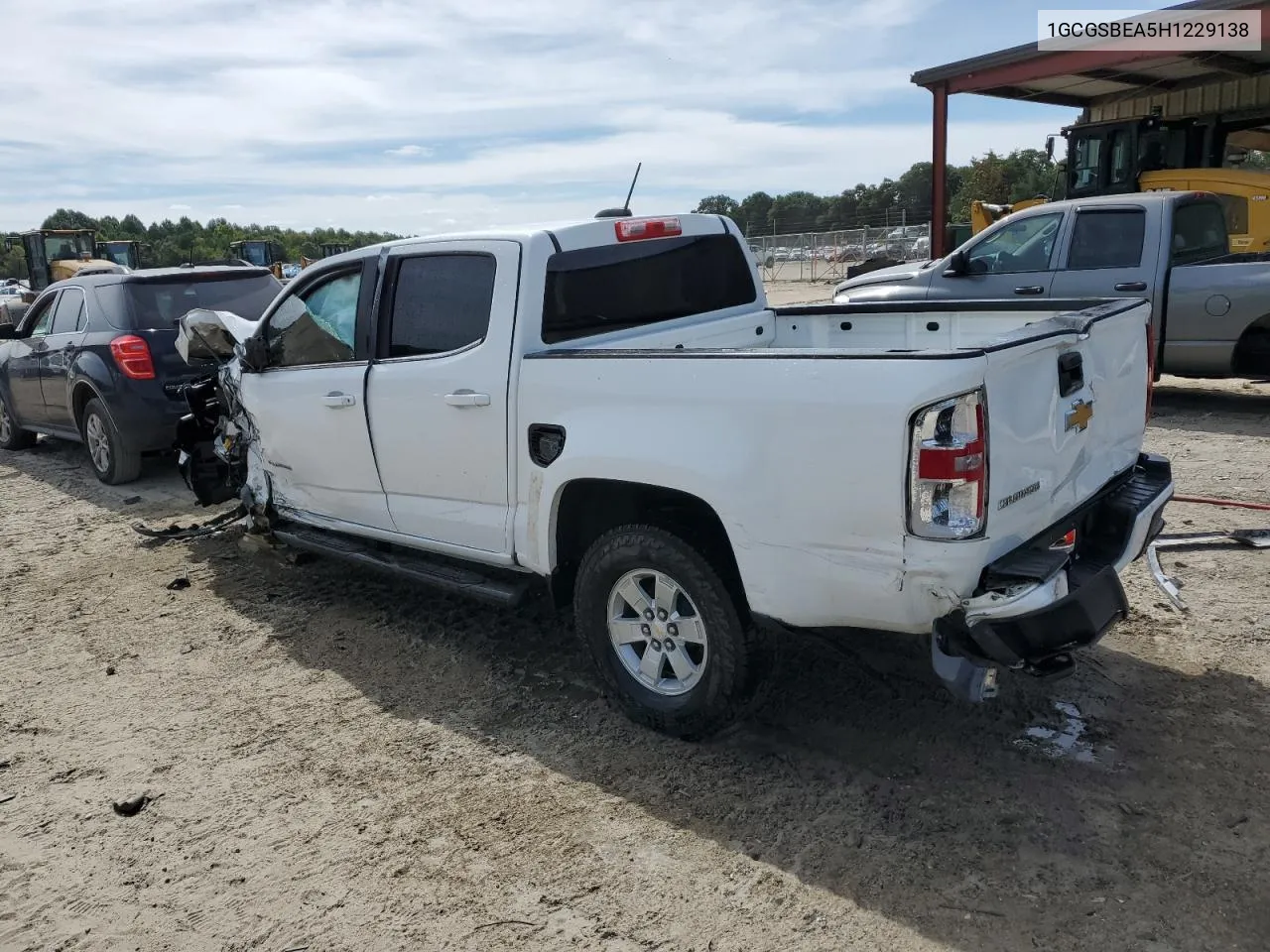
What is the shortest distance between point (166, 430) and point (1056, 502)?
6.85m

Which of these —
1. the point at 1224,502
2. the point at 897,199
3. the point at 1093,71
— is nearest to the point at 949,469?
the point at 1224,502

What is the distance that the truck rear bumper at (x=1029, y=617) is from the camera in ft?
9.34

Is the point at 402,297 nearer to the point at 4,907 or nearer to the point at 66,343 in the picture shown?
the point at 4,907

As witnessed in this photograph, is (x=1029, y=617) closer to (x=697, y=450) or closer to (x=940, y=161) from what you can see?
(x=697, y=450)

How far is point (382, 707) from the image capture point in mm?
4129

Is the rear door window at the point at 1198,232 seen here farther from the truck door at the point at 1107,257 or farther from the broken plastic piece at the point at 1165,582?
the broken plastic piece at the point at 1165,582

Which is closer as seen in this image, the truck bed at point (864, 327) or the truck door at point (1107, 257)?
the truck bed at point (864, 327)

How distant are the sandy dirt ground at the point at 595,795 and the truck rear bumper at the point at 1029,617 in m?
0.45

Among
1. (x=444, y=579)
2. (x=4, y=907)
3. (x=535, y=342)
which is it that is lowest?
(x=4, y=907)

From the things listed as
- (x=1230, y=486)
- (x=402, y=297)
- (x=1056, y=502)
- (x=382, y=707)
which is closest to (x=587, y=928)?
(x=382, y=707)

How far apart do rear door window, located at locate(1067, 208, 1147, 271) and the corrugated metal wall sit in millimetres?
9702

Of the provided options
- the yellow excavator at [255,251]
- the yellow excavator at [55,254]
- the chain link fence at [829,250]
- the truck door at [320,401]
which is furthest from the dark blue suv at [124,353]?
the chain link fence at [829,250]

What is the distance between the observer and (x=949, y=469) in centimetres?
279

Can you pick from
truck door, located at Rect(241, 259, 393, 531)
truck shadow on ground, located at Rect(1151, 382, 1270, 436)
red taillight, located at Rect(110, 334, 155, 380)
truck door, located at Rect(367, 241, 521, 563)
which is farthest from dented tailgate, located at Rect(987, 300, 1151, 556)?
red taillight, located at Rect(110, 334, 155, 380)
